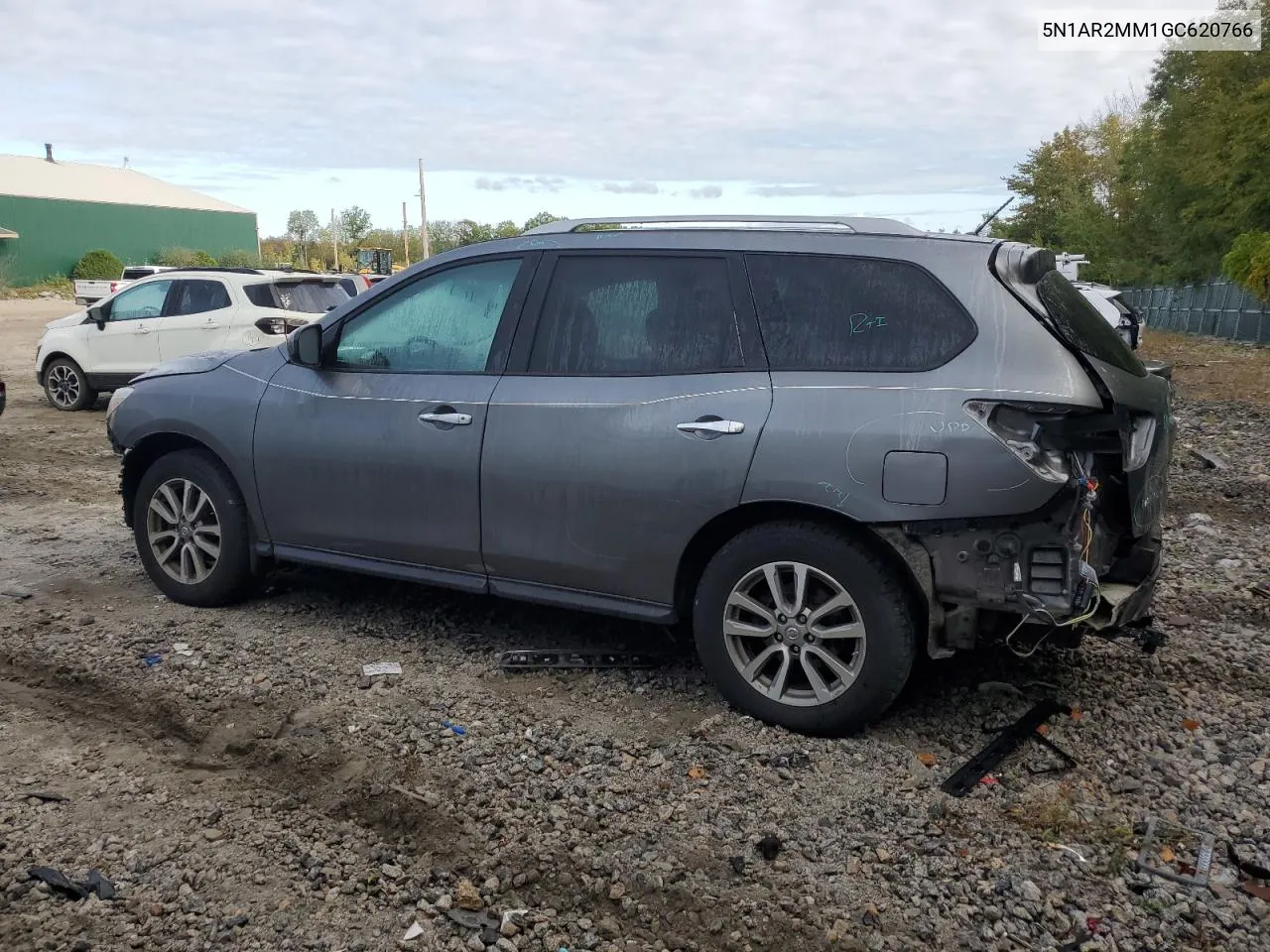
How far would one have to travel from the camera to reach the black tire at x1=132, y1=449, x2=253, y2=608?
547 cm

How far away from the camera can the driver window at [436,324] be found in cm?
489

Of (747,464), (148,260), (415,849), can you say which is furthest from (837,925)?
(148,260)

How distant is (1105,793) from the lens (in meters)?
3.84

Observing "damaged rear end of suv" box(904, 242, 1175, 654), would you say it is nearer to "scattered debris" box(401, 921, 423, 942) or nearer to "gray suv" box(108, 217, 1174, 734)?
"gray suv" box(108, 217, 1174, 734)

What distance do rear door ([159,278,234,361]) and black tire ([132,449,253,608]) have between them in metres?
7.98

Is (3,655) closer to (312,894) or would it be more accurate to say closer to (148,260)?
(312,894)

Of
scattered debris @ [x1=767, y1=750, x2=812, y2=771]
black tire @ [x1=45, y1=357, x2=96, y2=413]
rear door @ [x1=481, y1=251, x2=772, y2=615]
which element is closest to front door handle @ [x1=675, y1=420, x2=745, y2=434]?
rear door @ [x1=481, y1=251, x2=772, y2=615]

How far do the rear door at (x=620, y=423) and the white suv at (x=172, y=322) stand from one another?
9148mm

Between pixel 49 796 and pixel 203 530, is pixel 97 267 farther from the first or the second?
pixel 49 796

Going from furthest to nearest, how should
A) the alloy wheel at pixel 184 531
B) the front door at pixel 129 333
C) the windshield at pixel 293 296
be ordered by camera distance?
the front door at pixel 129 333 → the windshield at pixel 293 296 → the alloy wheel at pixel 184 531

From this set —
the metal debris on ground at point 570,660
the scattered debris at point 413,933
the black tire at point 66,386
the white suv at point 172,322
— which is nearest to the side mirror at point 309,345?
the metal debris on ground at point 570,660

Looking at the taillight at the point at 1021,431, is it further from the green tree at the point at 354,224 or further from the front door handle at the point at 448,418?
the green tree at the point at 354,224

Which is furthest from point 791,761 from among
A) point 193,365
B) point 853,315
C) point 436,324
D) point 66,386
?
point 66,386

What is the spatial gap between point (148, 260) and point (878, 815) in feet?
213
